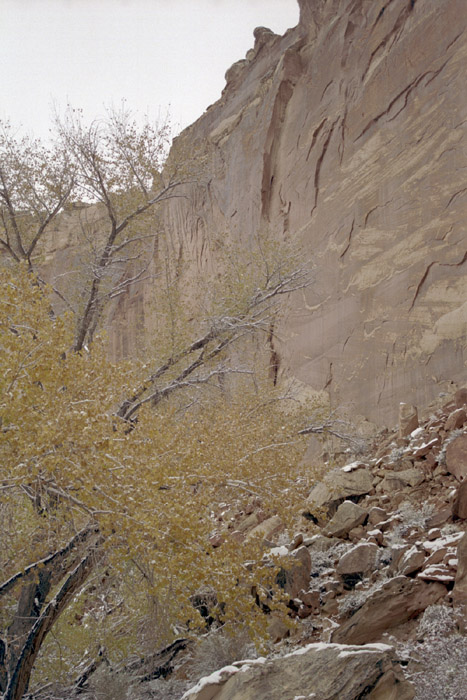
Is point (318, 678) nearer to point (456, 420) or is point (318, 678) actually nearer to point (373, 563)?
point (373, 563)

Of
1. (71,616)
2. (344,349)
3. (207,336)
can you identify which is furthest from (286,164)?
(71,616)

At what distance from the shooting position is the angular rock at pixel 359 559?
671 cm

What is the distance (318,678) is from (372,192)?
1117 cm

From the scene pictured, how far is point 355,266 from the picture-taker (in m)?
13.4

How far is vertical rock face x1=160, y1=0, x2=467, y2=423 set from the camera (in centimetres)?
1145

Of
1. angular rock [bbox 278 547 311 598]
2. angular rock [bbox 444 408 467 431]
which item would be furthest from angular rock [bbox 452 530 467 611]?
angular rock [bbox 444 408 467 431]

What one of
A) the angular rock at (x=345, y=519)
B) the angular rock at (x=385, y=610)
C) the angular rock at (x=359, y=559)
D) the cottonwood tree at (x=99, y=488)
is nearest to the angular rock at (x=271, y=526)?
the angular rock at (x=345, y=519)

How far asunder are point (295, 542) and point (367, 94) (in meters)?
10.6

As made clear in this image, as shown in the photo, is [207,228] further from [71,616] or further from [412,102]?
[71,616]

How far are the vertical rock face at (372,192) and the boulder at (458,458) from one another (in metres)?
3.42

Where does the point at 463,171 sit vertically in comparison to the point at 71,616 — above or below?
above

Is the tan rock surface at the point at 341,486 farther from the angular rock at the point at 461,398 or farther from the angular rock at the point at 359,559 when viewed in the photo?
the angular rock at the point at 461,398

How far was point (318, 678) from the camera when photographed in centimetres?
402

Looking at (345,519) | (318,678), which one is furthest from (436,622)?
(345,519)
